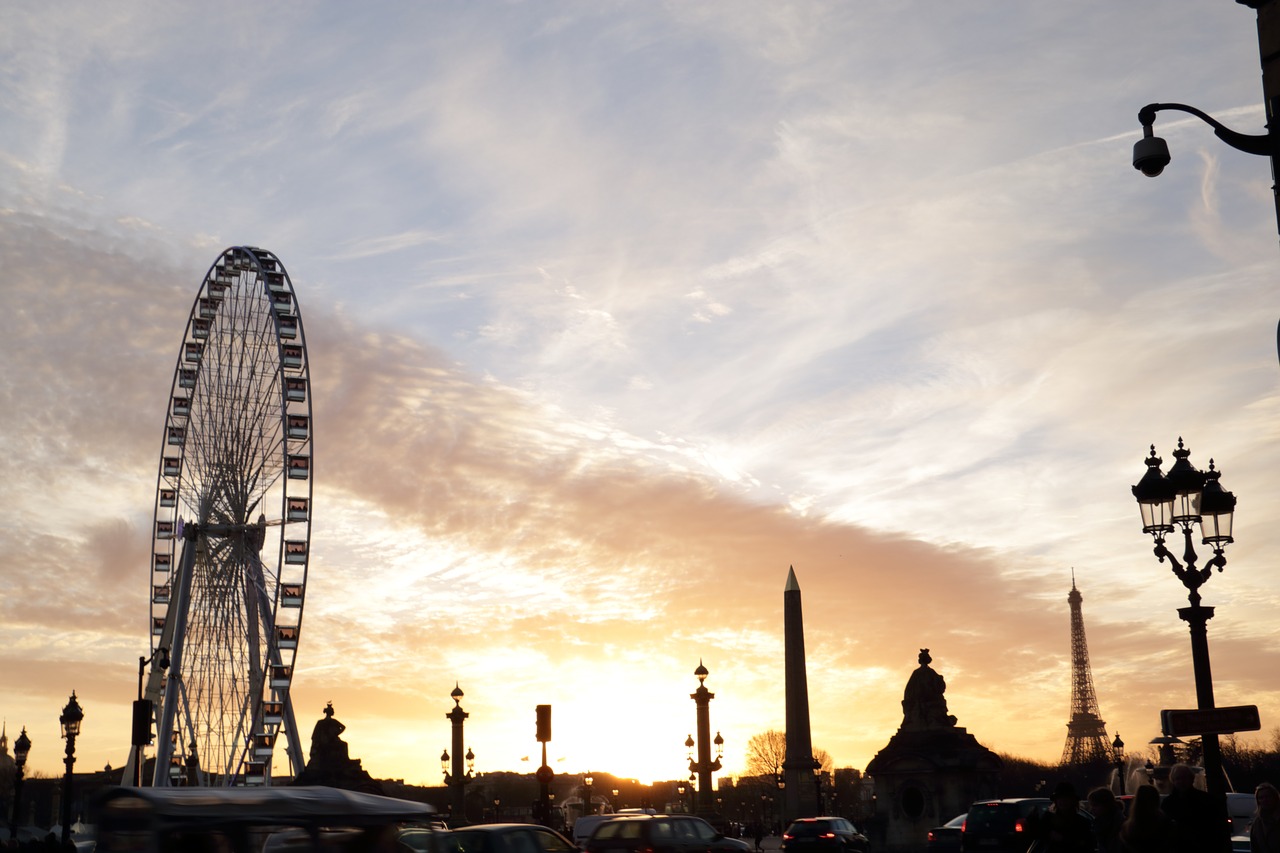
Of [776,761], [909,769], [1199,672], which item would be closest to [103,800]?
[1199,672]

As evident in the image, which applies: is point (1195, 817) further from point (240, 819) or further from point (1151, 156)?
point (240, 819)

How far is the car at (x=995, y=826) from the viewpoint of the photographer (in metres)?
28.8

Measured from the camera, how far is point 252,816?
49.1ft

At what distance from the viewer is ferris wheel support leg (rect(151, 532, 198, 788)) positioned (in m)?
50.6

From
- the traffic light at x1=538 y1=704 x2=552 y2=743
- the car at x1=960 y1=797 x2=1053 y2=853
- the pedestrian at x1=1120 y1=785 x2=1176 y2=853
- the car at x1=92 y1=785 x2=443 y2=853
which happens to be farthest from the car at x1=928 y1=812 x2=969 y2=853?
the pedestrian at x1=1120 y1=785 x2=1176 y2=853

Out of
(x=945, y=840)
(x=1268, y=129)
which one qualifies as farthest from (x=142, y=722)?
(x=1268, y=129)

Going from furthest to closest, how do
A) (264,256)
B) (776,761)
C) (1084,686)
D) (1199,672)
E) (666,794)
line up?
(666,794), (1084,686), (776,761), (264,256), (1199,672)

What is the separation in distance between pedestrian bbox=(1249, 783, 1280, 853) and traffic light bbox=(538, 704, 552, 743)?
871 inches

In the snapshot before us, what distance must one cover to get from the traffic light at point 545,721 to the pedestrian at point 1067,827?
22.1 meters

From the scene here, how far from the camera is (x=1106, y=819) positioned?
12344 mm

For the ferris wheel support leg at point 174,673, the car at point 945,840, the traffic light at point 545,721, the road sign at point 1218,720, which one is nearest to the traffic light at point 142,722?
the traffic light at point 545,721

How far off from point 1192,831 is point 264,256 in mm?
48320

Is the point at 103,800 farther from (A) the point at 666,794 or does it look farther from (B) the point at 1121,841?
(A) the point at 666,794

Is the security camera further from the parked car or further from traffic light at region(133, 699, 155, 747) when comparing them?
traffic light at region(133, 699, 155, 747)
